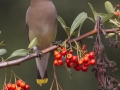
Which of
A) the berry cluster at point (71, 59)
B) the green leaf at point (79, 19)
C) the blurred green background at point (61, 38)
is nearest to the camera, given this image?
the berry cluster at point (71, 59)

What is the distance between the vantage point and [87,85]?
7473 millimetres

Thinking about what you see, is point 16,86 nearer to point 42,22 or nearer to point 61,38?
point 42,22

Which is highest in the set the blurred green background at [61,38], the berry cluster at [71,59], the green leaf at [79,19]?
the green leaf at [79,19]

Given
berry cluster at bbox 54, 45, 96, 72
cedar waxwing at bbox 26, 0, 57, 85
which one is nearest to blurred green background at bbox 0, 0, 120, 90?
cedar waxwing at bbox 26, 0, 57, 85

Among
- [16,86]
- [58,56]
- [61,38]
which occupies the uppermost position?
[58,56]

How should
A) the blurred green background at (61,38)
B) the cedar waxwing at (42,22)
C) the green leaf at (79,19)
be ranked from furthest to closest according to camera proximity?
the blurred green background at (61,38) → the cedar waxwing at (42,22) → the green leaf at (79,19)

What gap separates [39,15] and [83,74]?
4.20 meters

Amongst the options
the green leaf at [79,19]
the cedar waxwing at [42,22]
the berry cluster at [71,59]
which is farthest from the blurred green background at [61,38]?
the berry cluster at [71,59]

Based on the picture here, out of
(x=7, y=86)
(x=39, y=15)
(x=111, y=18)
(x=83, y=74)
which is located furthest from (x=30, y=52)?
(x=83, y=74)

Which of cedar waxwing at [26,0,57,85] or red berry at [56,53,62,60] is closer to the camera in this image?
red berry at [56,53,62,60]

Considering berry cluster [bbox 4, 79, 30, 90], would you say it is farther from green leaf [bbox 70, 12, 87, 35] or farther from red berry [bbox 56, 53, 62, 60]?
green leaf [bbox 70, 12, 87, 35]

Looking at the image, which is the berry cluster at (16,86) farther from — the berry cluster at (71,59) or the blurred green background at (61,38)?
the blurred green background at (61,38)

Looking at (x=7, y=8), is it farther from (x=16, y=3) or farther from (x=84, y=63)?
(x=84, y=63)

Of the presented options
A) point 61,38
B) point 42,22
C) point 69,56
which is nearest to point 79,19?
point 69,56
